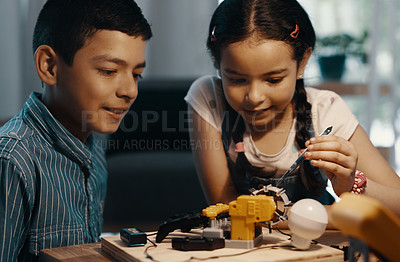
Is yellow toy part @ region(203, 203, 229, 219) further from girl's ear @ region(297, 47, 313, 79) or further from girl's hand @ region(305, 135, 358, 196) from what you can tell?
girl's ear @ region(297, 47, 313, 79)

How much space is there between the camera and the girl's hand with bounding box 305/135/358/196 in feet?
3.01

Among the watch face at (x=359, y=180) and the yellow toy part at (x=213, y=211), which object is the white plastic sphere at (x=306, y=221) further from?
the watch face at (x=359, y=180)

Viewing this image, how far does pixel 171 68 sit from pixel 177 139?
53 centimetres

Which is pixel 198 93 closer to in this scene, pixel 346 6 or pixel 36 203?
pixel 36 203

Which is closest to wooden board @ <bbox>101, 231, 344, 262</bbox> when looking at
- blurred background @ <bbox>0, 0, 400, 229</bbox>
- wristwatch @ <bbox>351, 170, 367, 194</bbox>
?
wristwatch @ <bbox>351, 170, 367, 194</bbox>

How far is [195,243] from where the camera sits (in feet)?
2.53

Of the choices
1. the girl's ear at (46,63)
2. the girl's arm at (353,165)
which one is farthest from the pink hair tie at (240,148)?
the girl's ear at (46,63)

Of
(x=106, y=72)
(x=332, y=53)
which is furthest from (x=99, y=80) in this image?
(x=332, y=53)

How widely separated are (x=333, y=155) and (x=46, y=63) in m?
0.66

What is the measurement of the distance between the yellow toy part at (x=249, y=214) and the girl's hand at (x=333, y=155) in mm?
163

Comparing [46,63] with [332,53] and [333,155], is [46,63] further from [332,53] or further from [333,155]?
[332,53]

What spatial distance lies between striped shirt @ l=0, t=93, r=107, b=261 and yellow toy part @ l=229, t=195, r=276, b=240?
1.28 ft

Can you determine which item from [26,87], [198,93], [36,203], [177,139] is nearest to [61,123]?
[36,203]

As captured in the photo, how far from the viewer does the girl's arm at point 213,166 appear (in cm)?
125
